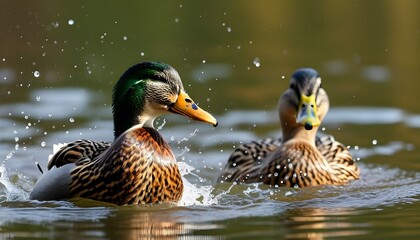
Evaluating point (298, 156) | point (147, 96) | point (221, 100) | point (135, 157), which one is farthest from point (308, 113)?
point (221, 100)

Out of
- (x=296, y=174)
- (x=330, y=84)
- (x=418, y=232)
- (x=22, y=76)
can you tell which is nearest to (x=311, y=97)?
(x=296, y=174)

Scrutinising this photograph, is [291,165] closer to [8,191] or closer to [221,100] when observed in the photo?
[8,191]

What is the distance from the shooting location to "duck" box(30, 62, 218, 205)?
959cm

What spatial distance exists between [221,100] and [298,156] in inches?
156

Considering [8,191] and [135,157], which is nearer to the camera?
[135,157]

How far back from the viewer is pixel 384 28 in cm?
2186

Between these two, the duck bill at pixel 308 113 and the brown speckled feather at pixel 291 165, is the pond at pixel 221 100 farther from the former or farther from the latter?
the duck bill at pixel 308 113

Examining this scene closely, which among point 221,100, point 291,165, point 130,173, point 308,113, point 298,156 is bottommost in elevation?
point 130,173

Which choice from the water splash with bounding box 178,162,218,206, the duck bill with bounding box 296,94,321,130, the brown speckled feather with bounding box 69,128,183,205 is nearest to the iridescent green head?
the brown speckled feather with bounding box 69,128,183,205

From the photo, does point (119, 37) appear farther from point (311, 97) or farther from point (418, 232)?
point (418, 232)

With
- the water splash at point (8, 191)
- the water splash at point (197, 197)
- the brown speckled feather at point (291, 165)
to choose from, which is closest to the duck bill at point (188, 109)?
the water splash at point (197, 197)

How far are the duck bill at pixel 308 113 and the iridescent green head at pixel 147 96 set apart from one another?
1697 mm

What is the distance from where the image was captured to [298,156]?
1180cm

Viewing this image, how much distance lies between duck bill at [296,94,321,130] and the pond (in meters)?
0.63
